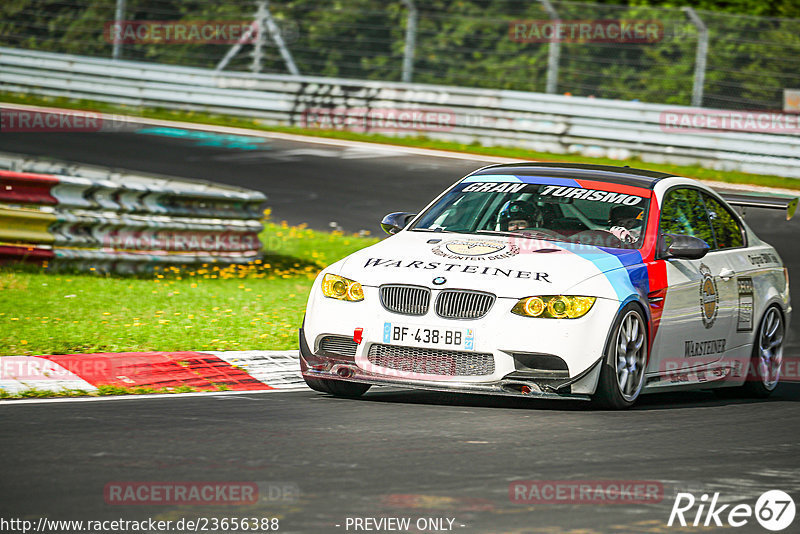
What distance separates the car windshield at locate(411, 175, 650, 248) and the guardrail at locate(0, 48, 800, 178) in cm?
1147

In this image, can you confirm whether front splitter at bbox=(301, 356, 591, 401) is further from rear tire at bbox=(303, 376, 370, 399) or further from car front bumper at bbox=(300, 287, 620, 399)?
rear tire at bbox=(303, 376, 370, 399)

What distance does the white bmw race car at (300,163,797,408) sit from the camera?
7926 millimetres

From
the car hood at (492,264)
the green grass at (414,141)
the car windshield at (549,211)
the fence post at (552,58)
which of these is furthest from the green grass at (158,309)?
the fence post at (552,58)

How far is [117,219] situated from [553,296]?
6.37 m

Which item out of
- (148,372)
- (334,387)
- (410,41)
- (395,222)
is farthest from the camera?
(410,41)

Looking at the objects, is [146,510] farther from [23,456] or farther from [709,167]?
[709,167]

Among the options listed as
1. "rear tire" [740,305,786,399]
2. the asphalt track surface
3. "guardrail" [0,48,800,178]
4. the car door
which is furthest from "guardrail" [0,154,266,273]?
"guardrail" [0,48,800,178]

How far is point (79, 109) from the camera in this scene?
25.4m

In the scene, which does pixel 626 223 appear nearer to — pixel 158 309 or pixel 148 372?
pixel 148 372

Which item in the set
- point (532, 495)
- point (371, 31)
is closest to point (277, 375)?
point (532, 495)

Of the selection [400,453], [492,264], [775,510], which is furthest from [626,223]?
[775,510]

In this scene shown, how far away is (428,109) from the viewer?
2372 centimetres

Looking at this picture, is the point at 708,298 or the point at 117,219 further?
the point at 117,219

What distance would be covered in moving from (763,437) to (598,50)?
15.7 metres
